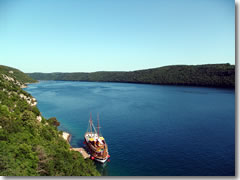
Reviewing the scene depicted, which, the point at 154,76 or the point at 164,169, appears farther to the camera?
the point at 154,76

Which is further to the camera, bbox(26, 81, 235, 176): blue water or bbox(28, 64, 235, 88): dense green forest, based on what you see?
bbox(28, 64, 235, 88): dense green forest

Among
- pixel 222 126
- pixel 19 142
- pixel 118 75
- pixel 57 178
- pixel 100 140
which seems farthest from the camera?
pixel 118 75

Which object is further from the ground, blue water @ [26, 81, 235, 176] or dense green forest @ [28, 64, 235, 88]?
dense green forest @ [28, 64, 235, 88]

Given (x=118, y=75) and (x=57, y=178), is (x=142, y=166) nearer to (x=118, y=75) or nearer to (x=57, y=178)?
(x=57, y=178)

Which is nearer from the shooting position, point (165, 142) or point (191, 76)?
point (165, 142)

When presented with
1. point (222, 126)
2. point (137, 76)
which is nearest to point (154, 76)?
point (137, 76)

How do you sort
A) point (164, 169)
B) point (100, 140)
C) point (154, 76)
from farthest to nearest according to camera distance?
point (154, 76)
point (100, 140)
point (164, 169)

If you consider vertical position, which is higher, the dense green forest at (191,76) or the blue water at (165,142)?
the dense green forest at (191,76)

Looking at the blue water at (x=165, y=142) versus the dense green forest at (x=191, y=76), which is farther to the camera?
the dense green forest at (x=191, y=76)

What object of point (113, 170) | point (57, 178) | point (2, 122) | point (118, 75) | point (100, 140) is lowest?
point (113, 170)

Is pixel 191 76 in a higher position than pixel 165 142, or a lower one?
higher

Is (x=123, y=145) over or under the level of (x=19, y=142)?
under
